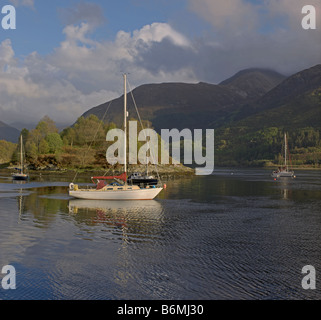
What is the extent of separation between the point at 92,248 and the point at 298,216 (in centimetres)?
2800

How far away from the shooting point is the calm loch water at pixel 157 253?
17.1 metres

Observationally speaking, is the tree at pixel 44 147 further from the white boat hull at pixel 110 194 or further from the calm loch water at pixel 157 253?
the calm loch water at pixel 157 253

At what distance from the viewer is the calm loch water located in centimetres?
1714

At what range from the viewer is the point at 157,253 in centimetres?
2372

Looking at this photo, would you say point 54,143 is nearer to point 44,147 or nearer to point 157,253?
point 44,147

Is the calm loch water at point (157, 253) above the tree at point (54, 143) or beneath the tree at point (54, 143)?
beneath

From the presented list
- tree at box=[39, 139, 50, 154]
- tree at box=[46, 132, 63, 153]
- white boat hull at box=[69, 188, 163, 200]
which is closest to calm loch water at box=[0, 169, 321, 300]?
white boat hull at box=[69, 188, 163, 200]

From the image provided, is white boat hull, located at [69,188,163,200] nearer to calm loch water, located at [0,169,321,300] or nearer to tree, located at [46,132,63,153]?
calm loch water, located at [0,169,321,300]

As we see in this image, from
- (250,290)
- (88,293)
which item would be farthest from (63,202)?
(250,290)

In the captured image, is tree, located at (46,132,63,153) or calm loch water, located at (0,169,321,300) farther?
tree, located at (46,132,63,153)

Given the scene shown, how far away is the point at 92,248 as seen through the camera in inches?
973

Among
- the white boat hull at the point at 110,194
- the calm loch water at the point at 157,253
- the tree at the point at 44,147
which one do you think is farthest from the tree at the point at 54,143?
the calm loch water at the point at 157,253

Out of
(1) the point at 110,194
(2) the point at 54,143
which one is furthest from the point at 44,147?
(1) the point at 110,194
